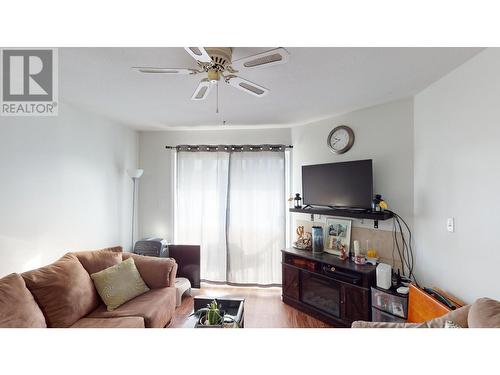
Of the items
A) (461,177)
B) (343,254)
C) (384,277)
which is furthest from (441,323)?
(343,254)

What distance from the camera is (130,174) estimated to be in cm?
313

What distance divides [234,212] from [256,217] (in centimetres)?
35

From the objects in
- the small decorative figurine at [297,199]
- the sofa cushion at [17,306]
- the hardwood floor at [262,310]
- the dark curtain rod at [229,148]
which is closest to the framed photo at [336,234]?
the small decorative figurine at [297,199]

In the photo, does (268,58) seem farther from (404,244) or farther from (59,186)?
(59,186)

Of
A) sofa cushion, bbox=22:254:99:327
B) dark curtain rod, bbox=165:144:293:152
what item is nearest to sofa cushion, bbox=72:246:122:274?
sofa cushion, bbox=22:254:99:327

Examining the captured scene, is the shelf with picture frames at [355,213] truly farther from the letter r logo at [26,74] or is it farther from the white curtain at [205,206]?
the letter r logo at [26,74]

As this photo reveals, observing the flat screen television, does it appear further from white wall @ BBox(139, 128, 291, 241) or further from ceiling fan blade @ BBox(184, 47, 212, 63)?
ceiling fan blade @ BBox(184, 47, 212, 63)

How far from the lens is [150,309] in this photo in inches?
75.0

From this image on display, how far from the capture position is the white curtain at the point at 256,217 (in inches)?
129

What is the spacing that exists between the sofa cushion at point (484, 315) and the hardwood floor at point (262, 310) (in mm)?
1595

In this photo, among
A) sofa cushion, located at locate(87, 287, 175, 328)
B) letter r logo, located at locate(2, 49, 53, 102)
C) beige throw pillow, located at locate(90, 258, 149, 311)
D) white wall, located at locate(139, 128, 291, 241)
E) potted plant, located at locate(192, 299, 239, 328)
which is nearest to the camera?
A: letter r logo, located at locate(2, 49, 53, 102)

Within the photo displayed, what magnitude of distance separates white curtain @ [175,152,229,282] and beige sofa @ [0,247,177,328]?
3.59 ft

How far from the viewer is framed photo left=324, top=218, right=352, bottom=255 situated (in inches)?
103
